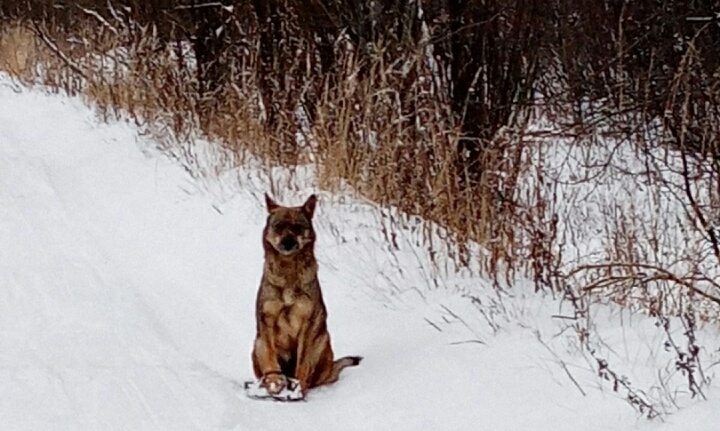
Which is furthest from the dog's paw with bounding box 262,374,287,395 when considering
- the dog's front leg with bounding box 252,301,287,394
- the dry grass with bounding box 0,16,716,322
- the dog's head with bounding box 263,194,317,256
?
the dry grass with bounding box 0,16,716,322

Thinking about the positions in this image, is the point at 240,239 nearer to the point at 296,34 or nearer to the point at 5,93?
the point at 296,34

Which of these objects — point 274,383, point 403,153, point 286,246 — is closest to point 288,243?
point 286,246

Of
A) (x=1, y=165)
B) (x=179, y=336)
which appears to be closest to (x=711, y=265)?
(x=179, y=336)

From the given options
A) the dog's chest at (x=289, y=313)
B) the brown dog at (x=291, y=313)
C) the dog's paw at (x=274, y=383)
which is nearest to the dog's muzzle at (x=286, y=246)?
the brown dog at (x=291, y=313)

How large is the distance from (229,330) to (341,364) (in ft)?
4.09

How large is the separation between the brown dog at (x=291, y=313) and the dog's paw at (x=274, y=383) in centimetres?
5

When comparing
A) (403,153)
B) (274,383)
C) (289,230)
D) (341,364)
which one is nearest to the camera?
(274,383)

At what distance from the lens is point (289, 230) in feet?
20.3

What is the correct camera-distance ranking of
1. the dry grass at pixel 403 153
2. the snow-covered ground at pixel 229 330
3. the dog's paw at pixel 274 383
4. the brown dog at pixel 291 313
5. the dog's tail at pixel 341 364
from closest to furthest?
the snow-covered ground at pixel 229 330
the dog's paw at pixel 274 383
the brown dog at pixel 291 313
the dog's tail at pixel 341 364
the dry grass at pixel 403 153

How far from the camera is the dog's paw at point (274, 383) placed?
6.06 metres

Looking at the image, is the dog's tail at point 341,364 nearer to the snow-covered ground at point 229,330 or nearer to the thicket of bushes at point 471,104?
the snow-covered ground at point 229,330

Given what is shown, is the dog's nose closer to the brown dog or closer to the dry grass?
the brown dog

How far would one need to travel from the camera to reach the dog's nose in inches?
242

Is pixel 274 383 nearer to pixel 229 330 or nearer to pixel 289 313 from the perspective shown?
pixel 289 313
